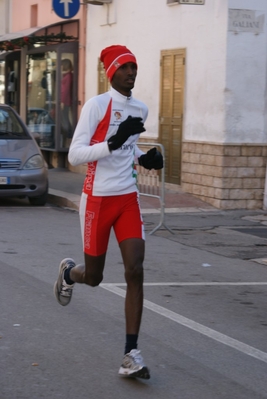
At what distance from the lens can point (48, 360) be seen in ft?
18.2

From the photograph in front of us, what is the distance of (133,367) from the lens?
5.12 metres

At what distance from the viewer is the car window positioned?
604 inches

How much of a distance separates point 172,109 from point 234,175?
2457 mm

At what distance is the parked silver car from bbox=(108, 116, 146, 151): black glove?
30.5 ft

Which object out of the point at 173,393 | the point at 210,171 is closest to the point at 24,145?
the point at 210,171

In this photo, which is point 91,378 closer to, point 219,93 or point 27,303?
point 27,303

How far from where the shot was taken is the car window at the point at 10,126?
15.3 metres

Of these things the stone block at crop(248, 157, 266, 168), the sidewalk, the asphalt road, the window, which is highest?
the window

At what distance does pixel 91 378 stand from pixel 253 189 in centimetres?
1036

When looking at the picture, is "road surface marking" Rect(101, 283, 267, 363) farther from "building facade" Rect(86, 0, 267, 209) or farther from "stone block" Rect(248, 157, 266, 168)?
"stone block" Rect(248, 157, 266, 168)

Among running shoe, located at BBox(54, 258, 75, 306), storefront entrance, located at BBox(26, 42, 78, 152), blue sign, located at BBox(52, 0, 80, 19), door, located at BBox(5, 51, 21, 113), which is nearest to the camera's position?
running shoe, located at BBox(54, 258, 75, 306)

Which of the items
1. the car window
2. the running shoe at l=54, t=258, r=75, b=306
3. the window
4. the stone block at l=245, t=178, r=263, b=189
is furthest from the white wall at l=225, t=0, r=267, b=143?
the window

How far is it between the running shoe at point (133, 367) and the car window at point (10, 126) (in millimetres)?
10405

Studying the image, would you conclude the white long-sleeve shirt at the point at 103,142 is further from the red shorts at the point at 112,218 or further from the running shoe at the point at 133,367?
the running shoe at the point at 133,367
